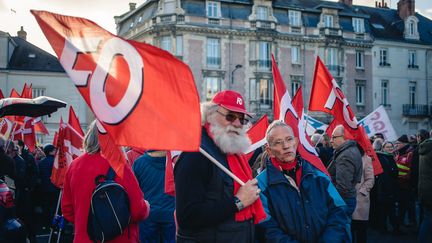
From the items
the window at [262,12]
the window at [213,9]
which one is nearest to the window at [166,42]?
the window at [213,9]

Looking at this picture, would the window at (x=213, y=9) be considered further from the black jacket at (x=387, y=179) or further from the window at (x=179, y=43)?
the black jacket at (x=387, y=179)

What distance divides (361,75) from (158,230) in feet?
139

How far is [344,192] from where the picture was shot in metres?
6.97

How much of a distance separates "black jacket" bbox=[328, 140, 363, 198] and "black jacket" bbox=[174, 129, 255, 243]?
362 centimetres

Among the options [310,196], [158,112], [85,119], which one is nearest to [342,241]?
[310,196]

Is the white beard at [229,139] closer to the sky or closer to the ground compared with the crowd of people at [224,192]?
closer to the sky

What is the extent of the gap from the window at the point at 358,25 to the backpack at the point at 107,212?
1751 inches

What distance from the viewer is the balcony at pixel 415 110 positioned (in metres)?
46.5

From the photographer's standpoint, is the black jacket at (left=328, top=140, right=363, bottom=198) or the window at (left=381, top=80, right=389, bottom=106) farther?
the window at (left=381, top=80, right=389, bottom=106)

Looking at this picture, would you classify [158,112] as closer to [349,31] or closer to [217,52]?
[217,52]

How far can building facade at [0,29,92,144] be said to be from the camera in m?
40.1

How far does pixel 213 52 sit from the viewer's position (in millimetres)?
40062

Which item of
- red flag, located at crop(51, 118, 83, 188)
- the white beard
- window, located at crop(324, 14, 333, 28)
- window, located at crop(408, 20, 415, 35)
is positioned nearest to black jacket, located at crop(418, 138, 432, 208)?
the white beard

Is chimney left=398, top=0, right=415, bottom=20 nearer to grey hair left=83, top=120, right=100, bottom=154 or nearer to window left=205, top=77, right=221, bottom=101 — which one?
window left=205, top=77, right=221, bottom=101
